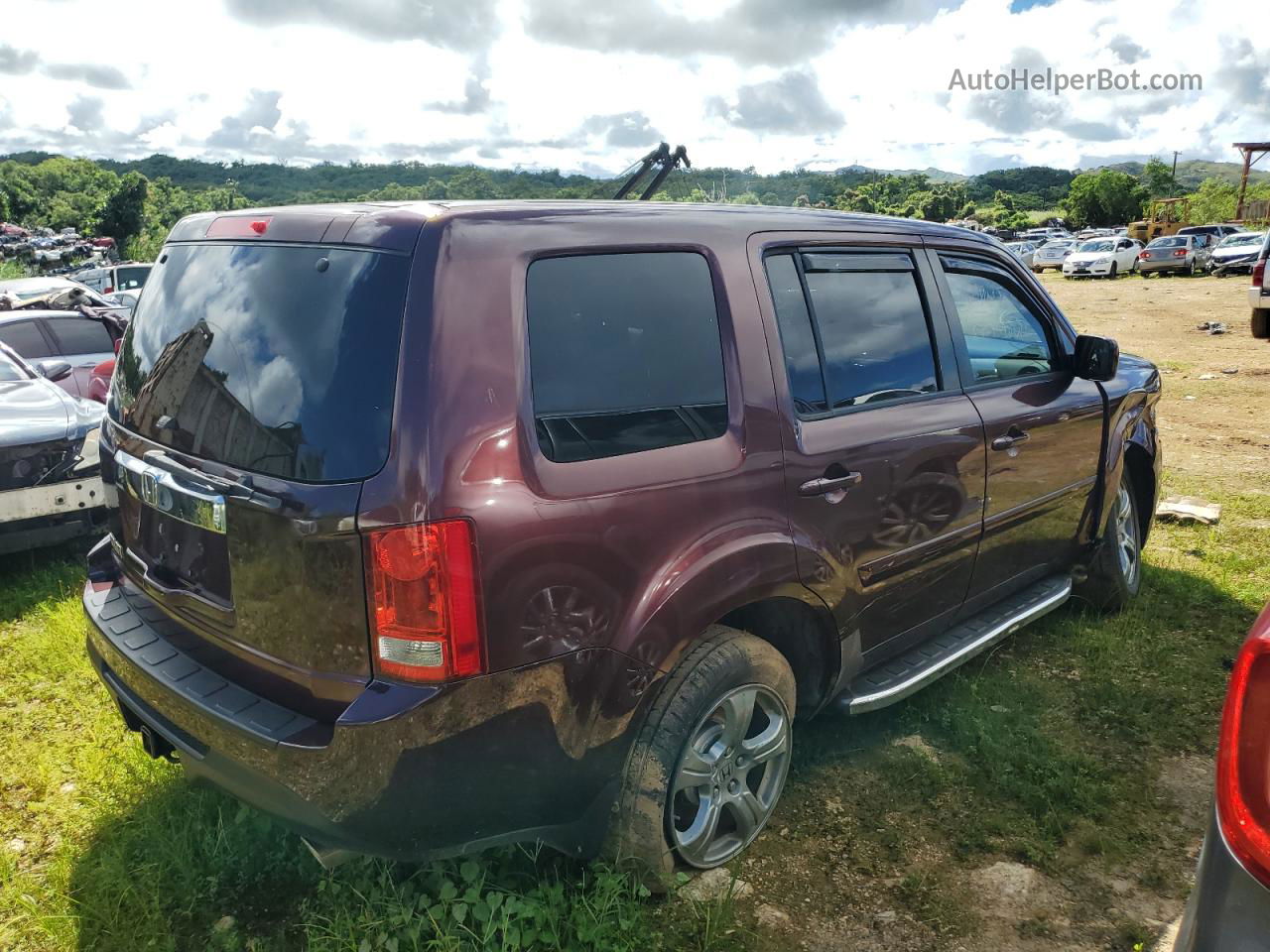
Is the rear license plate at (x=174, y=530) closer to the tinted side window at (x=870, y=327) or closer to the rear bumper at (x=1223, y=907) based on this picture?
the tinted side window at (x=870, y=327)

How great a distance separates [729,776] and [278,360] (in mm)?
1687

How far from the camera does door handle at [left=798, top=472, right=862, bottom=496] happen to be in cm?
256

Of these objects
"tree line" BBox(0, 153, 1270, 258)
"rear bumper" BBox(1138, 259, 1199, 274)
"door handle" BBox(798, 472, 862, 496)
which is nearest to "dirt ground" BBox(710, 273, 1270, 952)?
"door handle" BBox(798, 472, 862, 496)

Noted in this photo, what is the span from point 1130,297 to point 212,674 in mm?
25838

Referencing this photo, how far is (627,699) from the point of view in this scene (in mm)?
2176

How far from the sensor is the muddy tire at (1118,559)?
13.9 feet

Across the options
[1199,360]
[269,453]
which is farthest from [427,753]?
[1199,360]

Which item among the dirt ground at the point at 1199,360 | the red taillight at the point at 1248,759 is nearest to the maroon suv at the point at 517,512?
the red taillight at the point at 1248,759

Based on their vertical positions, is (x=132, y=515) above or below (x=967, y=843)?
above

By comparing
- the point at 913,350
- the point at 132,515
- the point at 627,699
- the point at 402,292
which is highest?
the point at 402,292

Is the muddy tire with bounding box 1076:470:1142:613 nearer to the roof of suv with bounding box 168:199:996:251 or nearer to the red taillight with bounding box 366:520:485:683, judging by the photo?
the roof of suv with bounding box 168:199:996:251

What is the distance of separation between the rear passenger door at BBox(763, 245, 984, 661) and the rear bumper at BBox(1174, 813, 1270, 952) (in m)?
1.29

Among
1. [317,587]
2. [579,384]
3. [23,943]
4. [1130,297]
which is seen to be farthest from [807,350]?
[1130,297]

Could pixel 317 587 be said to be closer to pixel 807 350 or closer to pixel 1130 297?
pixel 807 350
